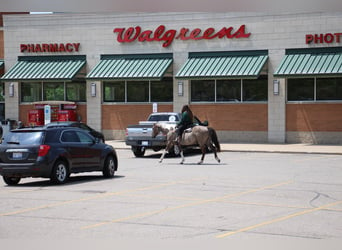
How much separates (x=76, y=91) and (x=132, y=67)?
5.02 meters

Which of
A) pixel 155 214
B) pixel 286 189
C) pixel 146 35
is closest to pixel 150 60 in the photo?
pixel 146 35

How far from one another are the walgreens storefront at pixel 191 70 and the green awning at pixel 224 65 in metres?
0.06

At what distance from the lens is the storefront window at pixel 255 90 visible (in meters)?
35.7

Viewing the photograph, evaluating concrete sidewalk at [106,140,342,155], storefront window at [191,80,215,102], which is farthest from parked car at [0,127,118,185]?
storefront window at [191,80,215,102]

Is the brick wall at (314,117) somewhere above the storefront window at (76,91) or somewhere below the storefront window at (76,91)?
below

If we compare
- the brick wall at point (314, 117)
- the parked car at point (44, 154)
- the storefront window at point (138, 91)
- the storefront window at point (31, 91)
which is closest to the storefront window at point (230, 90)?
the brick wall at point (314, 117)

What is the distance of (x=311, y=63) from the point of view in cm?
3338

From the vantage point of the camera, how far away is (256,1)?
2.40m

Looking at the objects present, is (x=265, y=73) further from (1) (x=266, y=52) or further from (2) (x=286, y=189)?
(2) (x=286, y=189)

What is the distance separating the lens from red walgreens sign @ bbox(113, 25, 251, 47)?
36.1 metres

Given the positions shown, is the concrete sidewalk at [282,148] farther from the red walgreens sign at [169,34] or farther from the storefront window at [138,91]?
the red walgreens sign at [169,34]

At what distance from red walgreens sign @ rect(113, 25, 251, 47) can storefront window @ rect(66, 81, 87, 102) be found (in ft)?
13.8

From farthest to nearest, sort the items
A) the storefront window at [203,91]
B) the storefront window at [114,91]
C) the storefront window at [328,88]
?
the storefront window at [114,91]
the storefront window at [203,91]
the storefront window at [328,88]

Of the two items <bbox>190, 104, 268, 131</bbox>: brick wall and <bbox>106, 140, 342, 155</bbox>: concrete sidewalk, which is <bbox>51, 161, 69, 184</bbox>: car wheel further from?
<bbox>190, 104, 268, 131</bbox>: brick wall
